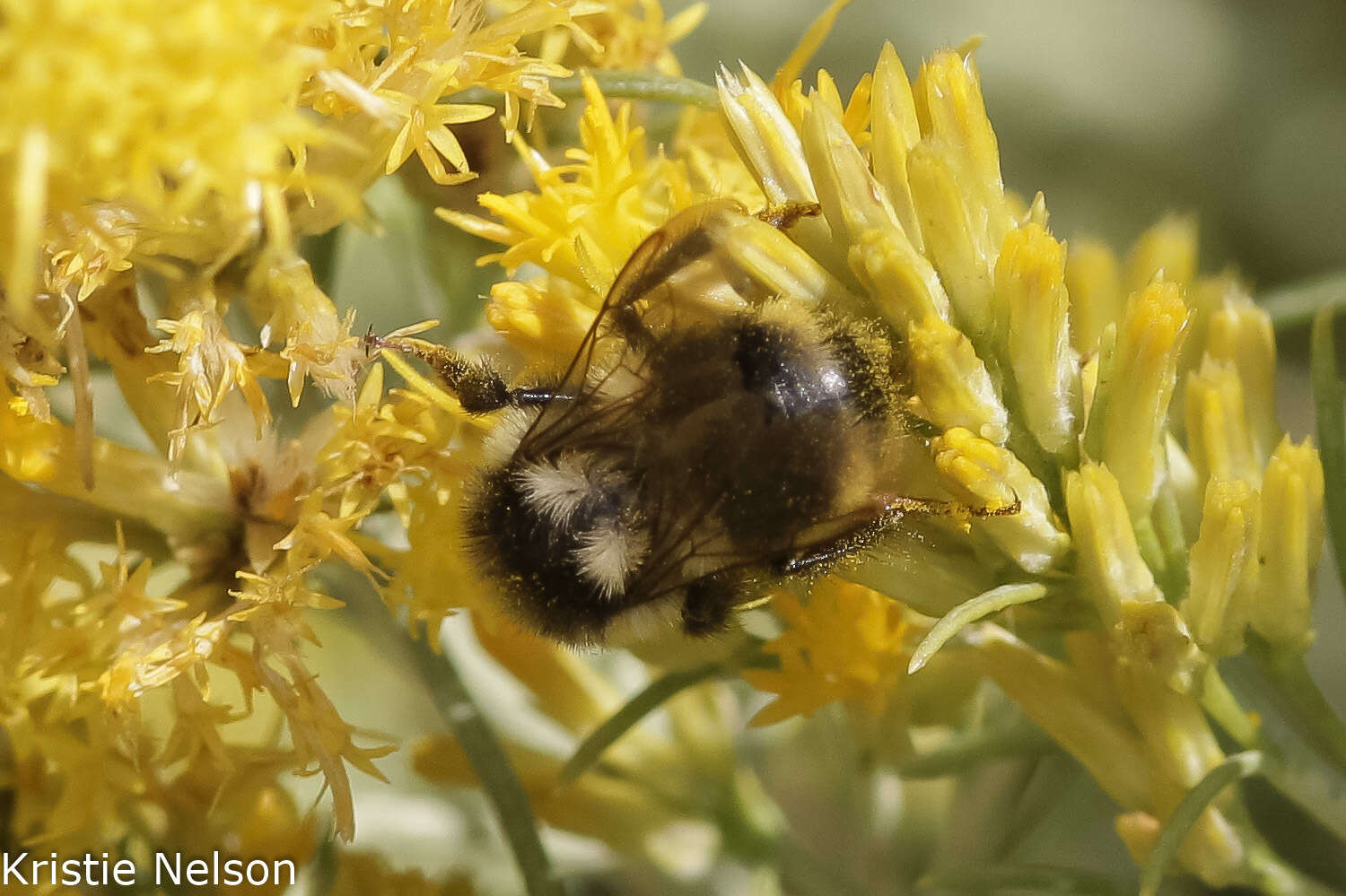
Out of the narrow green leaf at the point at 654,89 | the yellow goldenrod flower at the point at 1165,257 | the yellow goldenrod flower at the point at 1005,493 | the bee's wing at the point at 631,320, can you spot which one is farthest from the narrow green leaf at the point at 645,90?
the yellow goldenrod flower at the point at 1165,257

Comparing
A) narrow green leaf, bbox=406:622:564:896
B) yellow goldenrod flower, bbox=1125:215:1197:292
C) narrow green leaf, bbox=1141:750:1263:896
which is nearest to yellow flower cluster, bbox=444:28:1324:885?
narrow green leaf, bbox=1141:750:1263:896

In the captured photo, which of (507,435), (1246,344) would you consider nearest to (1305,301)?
(1246,344)

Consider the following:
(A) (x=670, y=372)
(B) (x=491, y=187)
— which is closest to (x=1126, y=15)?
(B) (x=491, y=187)

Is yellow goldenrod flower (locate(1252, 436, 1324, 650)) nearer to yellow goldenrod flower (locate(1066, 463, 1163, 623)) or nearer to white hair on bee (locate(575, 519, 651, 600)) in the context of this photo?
yellow goldenrod flower (locate(1066, 463, 1163, 623))

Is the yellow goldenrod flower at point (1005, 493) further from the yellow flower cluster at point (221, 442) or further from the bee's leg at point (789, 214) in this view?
the yellow flower cluster at point (221, 442)

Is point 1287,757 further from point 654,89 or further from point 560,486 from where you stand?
point 654,89
